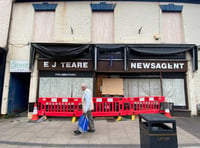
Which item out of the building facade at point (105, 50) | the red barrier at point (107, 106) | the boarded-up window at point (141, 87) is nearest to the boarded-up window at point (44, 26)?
the building facade at point (105, 50)

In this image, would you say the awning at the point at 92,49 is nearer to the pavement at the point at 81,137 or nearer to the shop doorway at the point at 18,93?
the shop doorway at the point at 18,93

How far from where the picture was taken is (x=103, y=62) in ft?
23.6

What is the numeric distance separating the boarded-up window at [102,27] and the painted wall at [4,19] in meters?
5.49

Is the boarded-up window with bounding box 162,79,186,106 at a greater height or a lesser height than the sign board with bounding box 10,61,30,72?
lesser

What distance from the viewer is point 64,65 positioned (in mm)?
7059

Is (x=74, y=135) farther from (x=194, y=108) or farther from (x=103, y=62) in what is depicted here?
(x=194, y=108)

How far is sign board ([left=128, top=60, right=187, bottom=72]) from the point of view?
7.06m

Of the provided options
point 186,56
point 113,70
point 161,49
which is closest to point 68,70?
point 113,70

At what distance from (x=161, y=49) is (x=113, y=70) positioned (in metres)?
3.19

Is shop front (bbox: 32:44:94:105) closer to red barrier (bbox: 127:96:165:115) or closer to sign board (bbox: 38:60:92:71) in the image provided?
sign board (bbox: 38:60:92:71)

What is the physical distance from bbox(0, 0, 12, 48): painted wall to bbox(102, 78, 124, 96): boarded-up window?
6760 millimetres

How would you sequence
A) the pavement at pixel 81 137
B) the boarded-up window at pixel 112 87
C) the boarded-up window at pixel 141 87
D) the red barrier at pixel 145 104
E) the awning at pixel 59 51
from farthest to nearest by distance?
the boarded-up window at pixel 141 87 → the boarded-up window at pixel 112 87 → the awning at pixel 59 51 → the red barrier at pixel 145 104 → the pavement at pixel 81 137

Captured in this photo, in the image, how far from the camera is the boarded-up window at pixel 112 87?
7.24 m

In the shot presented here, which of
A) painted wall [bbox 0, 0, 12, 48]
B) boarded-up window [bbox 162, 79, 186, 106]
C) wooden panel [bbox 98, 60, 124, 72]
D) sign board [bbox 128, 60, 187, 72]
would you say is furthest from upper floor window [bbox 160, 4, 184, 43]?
painted wall [bbox 0, 0, 12, 48]
